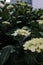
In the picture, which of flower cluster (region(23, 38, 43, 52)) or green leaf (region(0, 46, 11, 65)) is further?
green leaf (region(0, 46, 11, 65))

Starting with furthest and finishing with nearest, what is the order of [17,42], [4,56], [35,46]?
1. [17,42]
2. [4,56]
3. [35,46]

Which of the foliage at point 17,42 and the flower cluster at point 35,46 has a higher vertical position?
the flower cluster at point 35,46

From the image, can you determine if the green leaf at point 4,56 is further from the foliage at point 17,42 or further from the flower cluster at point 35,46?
the flower cluster at point 35,46

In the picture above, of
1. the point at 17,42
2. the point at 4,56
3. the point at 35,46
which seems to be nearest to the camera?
the point at 35,46

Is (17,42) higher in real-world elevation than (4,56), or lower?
lower

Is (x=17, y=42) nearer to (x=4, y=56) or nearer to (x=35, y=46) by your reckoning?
(x=4, y=56)

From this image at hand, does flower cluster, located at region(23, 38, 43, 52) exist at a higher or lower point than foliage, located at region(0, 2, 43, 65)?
higher

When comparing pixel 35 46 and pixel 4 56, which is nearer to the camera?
pixel 35 46

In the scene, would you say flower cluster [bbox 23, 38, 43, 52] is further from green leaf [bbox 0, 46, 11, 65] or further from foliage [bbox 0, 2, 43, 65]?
green leaf [bbox 0, 46, 11, 65]

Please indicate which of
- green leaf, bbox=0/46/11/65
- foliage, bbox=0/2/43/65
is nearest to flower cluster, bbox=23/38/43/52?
foliage, bbox=0/2/43/65

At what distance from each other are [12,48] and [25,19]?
114 cm

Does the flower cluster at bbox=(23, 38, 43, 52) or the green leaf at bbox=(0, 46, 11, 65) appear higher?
the flower cluster at bbox=(23, 38, 43, 52)

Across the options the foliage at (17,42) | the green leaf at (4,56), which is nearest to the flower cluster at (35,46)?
the foliage at (17,42)

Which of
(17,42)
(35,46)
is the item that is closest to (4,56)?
(35,46)
